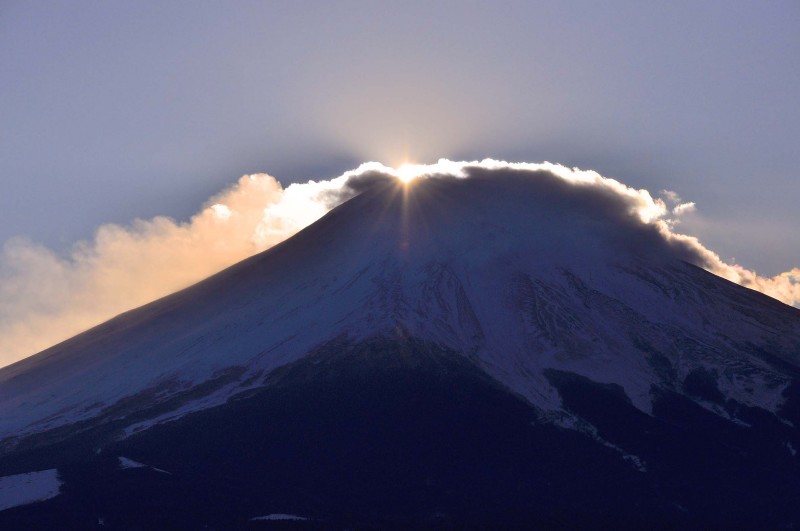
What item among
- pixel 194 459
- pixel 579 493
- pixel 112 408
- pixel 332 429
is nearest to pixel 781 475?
pixel 579 493

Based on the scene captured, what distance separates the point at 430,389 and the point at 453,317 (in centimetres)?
1440

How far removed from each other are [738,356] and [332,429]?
44.9 m

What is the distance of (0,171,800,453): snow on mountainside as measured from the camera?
5625 inches

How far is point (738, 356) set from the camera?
148 metres

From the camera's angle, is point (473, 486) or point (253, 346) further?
point (253, 346)

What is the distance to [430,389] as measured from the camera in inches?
5394

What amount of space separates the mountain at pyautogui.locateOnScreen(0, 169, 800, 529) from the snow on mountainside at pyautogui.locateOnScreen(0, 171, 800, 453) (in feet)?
1.00

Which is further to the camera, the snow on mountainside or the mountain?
the snow on mountainside

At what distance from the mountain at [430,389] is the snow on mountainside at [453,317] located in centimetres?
30

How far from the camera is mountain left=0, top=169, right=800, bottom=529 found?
390 feet

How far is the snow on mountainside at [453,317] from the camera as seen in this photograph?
14288 centimetres

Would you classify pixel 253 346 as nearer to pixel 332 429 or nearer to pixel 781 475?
pixel 332 429

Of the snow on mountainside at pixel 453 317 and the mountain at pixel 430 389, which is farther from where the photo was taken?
the snow on mountainside at pixel 453 317

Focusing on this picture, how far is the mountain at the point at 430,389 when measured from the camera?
118938mm
